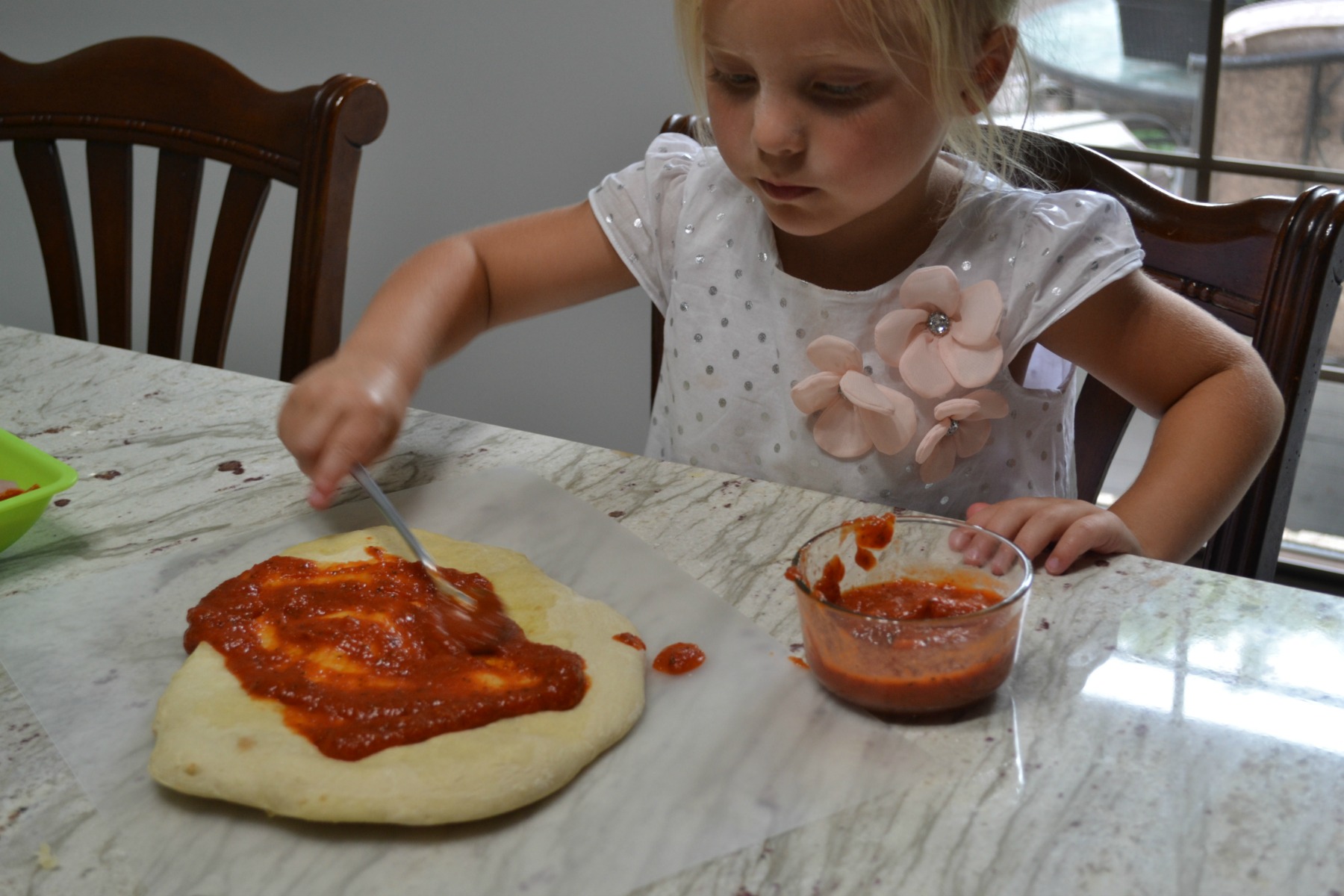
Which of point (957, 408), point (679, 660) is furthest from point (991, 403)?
point (679, 660)

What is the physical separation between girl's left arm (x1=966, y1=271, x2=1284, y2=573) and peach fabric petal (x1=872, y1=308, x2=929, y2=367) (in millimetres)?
141

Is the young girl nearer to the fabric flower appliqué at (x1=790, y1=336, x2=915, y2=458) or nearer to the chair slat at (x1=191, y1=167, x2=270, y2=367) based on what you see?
the fabric flower appliqué at (x1=790, y1=336, x2=915, y2=458)

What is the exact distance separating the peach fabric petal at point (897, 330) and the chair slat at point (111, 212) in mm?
968

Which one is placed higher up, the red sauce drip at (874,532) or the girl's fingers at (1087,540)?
the red sauce drip at (874,532)

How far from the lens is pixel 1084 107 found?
77.5 inches

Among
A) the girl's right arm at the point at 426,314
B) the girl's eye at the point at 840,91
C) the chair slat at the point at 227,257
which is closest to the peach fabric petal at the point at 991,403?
the girl's eye at the point at 840,91

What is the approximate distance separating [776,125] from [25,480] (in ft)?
2.21

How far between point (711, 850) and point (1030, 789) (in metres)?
0.18

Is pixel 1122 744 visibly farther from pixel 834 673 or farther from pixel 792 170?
pixel 792 170

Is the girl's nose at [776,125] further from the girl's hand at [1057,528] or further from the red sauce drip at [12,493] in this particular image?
the red sauce drip at [12,493]

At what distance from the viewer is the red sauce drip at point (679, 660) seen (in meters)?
0.77

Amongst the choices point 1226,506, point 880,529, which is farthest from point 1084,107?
point 880,529

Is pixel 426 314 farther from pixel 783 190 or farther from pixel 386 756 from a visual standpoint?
pixel 386 756

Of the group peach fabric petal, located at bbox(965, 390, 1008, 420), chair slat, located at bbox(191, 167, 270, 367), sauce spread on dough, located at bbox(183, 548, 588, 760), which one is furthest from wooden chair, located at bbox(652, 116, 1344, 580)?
chair slat, located at bbox(191, 167, 270, 367)
